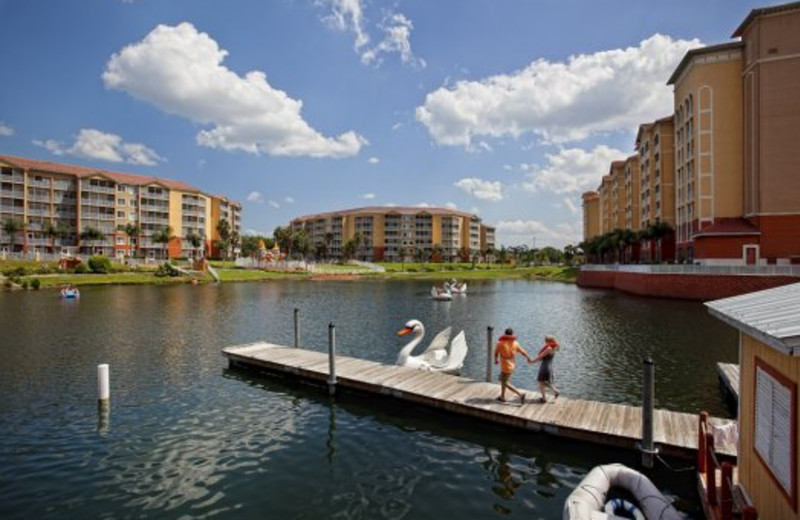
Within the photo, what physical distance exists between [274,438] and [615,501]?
9.01 metres

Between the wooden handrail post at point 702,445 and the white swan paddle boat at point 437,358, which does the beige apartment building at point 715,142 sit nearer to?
the white swan paddle boat at point 437,358

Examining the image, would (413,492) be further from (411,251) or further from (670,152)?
(411,251)

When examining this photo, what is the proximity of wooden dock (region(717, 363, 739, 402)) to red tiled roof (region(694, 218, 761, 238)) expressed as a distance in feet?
164

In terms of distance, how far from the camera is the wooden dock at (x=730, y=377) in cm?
1648

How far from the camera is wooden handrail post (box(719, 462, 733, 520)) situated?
24.9ft

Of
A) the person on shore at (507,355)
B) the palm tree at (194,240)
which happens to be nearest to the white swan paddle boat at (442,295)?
the person on shore at (507,355)

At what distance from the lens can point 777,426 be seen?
6.83 metres

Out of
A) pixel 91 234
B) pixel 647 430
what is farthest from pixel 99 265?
A: pixel 647 430

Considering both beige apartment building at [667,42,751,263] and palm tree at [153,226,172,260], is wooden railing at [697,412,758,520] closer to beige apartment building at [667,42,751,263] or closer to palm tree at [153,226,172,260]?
beige apartment building at [667,42,751,263]

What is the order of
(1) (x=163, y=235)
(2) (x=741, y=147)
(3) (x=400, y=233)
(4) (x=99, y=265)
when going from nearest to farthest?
(2) (x=741, y=147) → (4) (x=99, y=265) → (1) (x=163, y=235) → (3) (x=400, y=233)

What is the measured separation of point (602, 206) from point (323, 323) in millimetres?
123799

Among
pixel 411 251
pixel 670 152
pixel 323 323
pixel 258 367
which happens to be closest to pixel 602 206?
pixel 670 152

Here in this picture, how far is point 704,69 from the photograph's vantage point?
213 ft

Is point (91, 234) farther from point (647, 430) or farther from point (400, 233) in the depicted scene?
point (647, 430)
